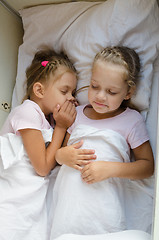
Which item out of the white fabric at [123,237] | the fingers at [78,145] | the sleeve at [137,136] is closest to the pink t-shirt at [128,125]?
the sleeve at [137,136]

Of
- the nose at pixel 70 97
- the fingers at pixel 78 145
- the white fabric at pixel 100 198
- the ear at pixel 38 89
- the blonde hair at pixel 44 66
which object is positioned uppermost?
the blonde hair at pixel 44 66

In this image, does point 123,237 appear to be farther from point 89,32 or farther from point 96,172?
point 89,32

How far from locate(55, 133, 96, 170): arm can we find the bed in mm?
175

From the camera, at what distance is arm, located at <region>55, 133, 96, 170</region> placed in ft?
3.78

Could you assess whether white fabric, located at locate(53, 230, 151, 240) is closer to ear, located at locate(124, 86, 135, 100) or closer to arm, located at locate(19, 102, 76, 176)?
arm, located at locate(19, 102, 76, 176)

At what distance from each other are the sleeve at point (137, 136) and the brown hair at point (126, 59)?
0.51 feet

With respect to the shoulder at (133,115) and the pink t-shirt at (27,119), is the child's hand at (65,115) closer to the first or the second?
the pink t-shirt at (27,119)

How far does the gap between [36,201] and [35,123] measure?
0.29m

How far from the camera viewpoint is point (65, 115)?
1.30 meters

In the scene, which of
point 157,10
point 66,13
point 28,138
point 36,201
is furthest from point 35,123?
point 157,10

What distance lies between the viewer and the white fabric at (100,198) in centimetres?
109

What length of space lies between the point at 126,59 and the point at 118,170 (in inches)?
15.8

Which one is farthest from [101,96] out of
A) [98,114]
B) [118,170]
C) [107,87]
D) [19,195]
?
[19,195]

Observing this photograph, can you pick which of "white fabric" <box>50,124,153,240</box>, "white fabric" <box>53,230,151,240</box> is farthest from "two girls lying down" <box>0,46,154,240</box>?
"white fabric" <box>53,230,151,240</box>
